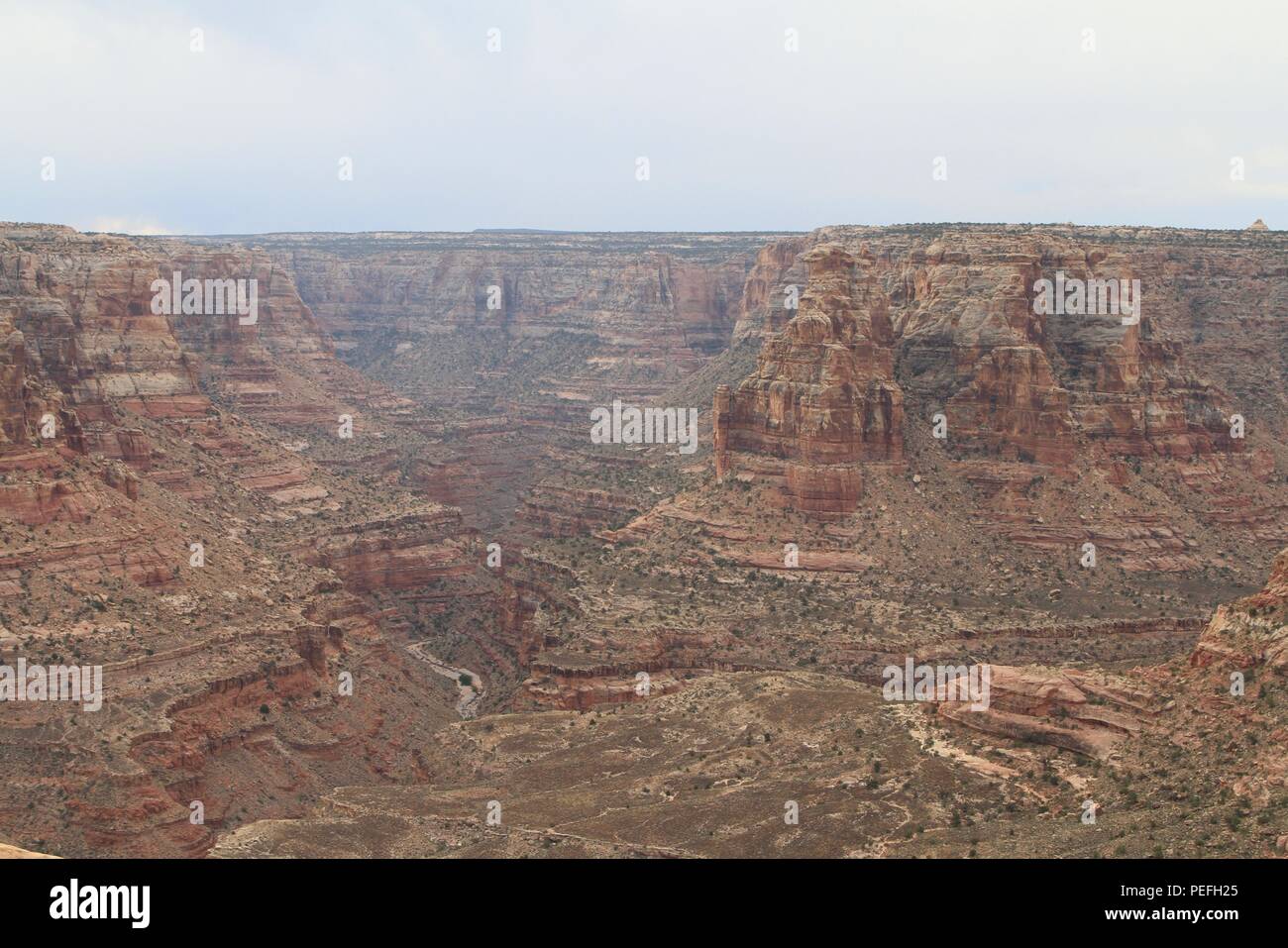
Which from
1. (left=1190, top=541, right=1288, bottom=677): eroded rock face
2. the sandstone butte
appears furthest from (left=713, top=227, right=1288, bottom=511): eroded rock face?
(left=1190, top=541, right=1288, bottom=677): eroded rock face

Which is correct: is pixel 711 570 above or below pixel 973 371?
below


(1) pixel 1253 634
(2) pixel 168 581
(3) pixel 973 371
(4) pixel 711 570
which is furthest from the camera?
(3) pixel 973 371

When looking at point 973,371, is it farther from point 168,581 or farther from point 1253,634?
point 1253,634

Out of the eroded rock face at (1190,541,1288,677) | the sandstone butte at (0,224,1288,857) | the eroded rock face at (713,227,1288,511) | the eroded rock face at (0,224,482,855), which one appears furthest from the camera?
the eroded rock face at (713,227,1288,511)

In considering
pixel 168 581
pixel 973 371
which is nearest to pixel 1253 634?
pixel 973 371

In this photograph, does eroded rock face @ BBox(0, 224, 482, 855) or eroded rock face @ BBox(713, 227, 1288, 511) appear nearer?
eroded rock face @ BBox(0, 224, 482, 855)

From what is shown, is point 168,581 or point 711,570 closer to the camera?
point 168,581

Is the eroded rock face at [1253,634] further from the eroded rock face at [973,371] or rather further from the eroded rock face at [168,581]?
the eroded rock face at [973,371]

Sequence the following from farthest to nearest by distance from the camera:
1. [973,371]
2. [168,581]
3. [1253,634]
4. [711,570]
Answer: [973,371], [711,570], [168,581], [1253,634]

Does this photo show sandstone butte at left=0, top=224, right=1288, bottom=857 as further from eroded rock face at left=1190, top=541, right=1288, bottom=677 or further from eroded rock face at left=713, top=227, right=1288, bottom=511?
eroded rock face at left=713, top=227, right=1288, bottom=511
